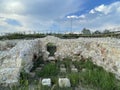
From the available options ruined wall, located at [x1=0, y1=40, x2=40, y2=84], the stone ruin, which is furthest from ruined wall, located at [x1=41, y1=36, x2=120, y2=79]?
ruined wall, located at [x1=0, y1=40, x2=40, y2=84]

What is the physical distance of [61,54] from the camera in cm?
1466

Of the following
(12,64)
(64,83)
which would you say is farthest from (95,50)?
(64,83)

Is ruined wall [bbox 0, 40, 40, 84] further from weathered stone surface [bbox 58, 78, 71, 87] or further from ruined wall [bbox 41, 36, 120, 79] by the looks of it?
ruined wall [bbox 41, 36, 120, 79]

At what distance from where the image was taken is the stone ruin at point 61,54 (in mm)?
8367

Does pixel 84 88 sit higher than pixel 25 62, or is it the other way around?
pixel 25 62

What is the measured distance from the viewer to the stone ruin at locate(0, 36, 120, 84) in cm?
837

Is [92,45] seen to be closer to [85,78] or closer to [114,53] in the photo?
[114,53]

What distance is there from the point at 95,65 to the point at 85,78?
10.7 ft

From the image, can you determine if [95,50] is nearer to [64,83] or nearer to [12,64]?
[12,64]

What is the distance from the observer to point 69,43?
14828 mm

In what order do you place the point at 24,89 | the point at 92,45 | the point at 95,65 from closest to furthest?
the point at 24,89
the point at 95,65
the point at 92,45

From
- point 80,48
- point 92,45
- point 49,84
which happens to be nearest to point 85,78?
point 49,84

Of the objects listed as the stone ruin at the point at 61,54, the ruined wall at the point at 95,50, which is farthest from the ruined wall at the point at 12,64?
the ruined wall at the point at 95,50

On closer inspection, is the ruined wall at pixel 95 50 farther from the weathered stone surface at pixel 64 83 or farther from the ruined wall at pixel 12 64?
the ruined wall at pixel 12 64
